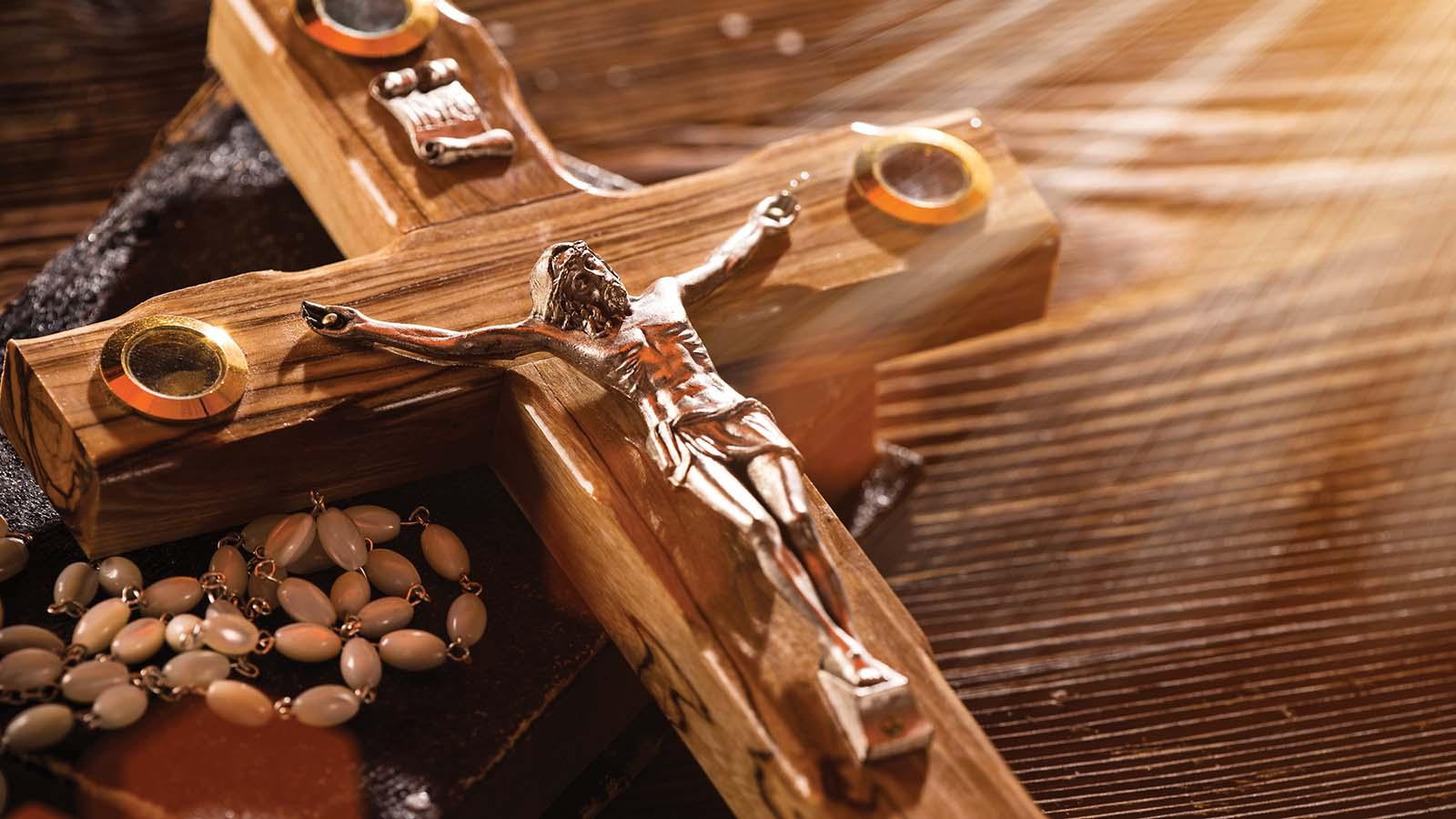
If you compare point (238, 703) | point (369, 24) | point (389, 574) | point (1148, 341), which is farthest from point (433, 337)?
point (1148, 341)

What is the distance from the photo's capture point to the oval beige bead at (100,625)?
0.92 m

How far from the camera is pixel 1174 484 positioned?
130cm

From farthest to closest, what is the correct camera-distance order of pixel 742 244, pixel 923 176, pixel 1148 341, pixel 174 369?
pixel 1148 341 < pixel 923 176 < pixel 742 244 < pixel 174 369

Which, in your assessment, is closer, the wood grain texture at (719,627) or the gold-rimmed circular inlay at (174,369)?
the wood grain texture at (719,627)

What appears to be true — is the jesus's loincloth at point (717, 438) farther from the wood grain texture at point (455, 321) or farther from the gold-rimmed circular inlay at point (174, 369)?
the gold-rimmed circular inlay at point (174, 369)

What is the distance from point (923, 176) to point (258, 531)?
0.63 metres

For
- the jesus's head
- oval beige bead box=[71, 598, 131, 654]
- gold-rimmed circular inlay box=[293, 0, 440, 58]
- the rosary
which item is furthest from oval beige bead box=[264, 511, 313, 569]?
gold-rimmed circular inlay box=[293, 0, 440, 58]

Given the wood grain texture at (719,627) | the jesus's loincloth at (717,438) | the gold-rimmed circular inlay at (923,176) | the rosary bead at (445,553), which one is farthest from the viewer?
the gold-rimmed circular inlay at (923,176)

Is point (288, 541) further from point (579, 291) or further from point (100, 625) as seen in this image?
point (579, 291)

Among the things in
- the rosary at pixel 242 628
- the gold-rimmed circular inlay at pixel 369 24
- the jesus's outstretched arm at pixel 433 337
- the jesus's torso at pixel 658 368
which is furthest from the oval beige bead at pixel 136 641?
the gold-rimmed circular inlay at pixel 369 24

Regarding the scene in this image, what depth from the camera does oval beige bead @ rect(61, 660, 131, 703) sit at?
0.89 metres

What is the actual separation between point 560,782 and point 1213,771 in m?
0.49

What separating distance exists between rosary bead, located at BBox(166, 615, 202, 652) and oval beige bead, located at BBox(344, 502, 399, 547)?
5.5 inches

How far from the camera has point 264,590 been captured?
3.22 feet
